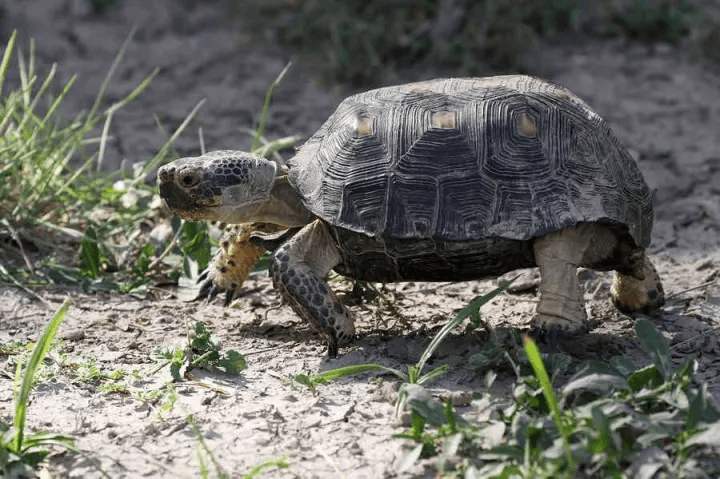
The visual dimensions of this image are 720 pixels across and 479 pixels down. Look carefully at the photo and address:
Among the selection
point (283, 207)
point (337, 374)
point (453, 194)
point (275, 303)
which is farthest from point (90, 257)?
point (453, 194)

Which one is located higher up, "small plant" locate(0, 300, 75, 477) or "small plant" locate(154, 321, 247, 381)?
"small plant" locate(0, 300, 75, 477)

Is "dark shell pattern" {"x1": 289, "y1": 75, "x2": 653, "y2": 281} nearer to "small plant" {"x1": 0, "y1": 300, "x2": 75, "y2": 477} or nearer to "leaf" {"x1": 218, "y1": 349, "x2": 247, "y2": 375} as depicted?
"leaf" {"x1": 218, "y1": 349, "x2": 247, "y2": 375}

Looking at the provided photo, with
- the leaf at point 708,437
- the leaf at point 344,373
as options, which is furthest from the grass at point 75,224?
the leaf at point 708,437

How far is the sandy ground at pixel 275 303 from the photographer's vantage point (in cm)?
321

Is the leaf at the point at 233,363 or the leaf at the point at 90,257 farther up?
the leaf at the point at 233,363

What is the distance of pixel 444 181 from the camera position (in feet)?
12.2

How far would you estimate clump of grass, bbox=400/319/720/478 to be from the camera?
2.77 metres

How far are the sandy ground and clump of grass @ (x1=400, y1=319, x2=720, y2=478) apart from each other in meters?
0.19

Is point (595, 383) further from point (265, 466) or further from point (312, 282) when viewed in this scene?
point (312, 282)

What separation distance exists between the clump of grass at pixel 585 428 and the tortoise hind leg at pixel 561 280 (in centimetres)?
59

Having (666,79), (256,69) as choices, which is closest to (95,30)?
(256,69)

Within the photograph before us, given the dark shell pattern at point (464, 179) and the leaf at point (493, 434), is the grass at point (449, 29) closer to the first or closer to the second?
the dark shell pattern at point (464, 179)

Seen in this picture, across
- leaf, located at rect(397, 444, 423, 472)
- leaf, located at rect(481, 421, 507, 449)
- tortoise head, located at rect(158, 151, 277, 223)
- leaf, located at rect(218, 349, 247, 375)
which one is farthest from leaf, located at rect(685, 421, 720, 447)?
tortoise head, located at rect(158, 151, 277, 223)

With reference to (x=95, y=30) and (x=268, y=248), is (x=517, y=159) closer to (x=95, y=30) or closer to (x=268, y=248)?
(x=268, y=248)
